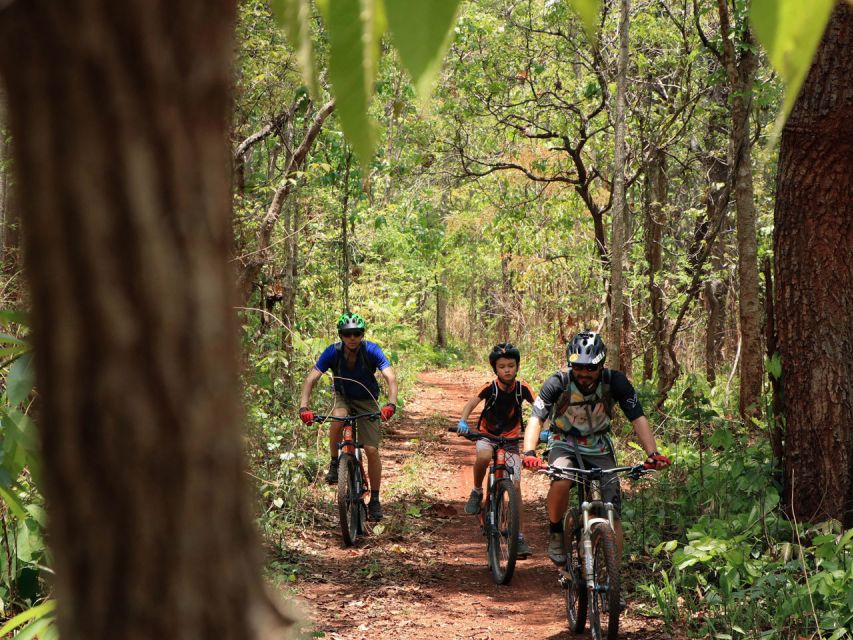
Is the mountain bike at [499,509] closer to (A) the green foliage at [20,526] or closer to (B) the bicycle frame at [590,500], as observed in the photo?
(B) the bicycle frame at [590,500]

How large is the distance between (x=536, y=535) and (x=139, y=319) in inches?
357

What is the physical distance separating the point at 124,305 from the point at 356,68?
20cm

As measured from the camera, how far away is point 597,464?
6.12 m

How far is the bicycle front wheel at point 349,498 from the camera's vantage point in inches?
324

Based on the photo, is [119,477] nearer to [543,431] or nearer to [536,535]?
[543,431]

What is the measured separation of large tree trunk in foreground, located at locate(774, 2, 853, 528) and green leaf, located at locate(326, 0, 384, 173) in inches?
231

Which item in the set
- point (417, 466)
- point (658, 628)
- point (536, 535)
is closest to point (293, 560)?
point (536, 535)

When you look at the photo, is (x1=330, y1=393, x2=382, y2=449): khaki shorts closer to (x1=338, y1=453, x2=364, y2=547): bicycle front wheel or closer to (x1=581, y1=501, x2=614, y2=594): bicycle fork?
(x1=338, y1=453, x2=364, y2=547): bicycle front wheel

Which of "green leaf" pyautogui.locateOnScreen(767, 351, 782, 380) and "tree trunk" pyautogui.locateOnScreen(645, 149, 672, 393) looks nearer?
"green leaf" pyautogui.locateOnScreen(767, 351, 782, 380)

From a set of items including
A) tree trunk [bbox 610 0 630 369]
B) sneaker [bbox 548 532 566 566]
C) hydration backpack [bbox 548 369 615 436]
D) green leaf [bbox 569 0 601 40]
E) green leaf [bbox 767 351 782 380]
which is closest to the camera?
green leaf [bbox 569 0 601 40]

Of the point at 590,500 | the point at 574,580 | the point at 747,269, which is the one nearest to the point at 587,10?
the point at 590,500

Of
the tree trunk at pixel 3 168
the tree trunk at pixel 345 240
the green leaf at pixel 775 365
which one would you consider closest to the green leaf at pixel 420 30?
the tree trunk at pixel 3 168

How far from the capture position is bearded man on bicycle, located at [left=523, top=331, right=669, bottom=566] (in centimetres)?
612

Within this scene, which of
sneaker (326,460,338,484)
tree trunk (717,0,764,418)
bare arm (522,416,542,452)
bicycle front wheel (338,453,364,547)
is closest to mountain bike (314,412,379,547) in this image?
bicycle front wheel (338,453,364,547)
